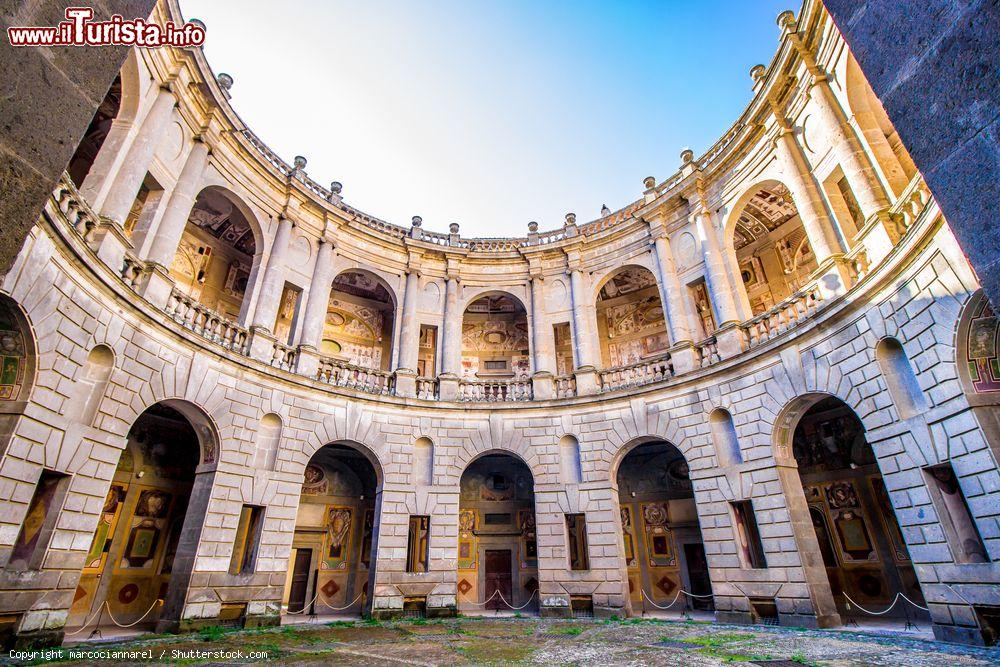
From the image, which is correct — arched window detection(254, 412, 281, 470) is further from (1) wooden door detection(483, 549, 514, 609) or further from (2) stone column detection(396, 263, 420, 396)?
(1) wooden door detection(483, 549, 514, 609)

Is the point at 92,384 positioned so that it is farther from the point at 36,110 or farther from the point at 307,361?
the point at 36,110

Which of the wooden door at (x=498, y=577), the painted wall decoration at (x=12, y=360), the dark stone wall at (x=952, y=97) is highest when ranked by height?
the painted wall decoration at (x=12, y=360)

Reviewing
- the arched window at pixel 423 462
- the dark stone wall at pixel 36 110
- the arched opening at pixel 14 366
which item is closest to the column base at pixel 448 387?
the arched window at pixel 423 462

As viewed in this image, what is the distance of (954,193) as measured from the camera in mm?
2320

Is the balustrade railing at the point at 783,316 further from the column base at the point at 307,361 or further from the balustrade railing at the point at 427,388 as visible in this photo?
the column base at the point at 307,361

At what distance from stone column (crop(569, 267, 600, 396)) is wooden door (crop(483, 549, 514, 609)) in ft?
23.3

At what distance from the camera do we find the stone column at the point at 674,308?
49.6 feet

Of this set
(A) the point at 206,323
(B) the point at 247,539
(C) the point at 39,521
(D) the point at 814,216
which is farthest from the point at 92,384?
(D) the point at 814,216

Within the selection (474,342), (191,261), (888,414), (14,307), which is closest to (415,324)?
(474,342)

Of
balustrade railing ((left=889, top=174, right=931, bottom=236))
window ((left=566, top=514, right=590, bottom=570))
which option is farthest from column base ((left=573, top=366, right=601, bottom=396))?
balustrade railing ((left=889, top=174, right=931, bottom=236))

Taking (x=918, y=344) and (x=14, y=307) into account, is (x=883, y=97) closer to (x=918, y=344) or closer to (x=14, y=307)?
(x=918, y=344)

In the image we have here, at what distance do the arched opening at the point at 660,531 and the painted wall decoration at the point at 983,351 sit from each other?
29.4 ft

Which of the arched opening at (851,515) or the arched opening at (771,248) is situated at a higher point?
the arched opening at (771,248)

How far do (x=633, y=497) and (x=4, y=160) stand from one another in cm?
1866
